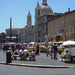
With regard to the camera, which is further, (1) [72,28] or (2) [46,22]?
(2) [46,22]

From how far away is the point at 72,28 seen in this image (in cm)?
5325

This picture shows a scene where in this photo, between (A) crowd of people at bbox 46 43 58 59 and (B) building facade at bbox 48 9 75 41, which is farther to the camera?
(B) building facade at bbox 48 9 75 41

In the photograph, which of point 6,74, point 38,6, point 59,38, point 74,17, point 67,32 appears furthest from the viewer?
point 38,6

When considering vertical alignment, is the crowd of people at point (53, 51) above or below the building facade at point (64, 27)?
below

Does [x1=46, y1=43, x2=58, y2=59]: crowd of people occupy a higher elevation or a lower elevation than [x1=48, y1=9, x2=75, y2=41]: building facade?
lower

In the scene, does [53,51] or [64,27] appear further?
[64,27]

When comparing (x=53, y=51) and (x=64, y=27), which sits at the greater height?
(x=64, y=27)

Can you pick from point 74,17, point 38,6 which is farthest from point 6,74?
point 38,6

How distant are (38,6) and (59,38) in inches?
1691

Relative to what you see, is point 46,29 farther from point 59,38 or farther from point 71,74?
point 71,74

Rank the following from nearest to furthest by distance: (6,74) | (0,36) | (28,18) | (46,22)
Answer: (6,74) → (46,22) → (28,18) → (0,36)

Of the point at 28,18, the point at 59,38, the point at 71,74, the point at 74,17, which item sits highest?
the point at 28,18

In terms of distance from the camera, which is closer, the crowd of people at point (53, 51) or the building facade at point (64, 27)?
the crowd of people at point (53, 51)

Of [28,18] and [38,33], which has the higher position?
[28,18]
